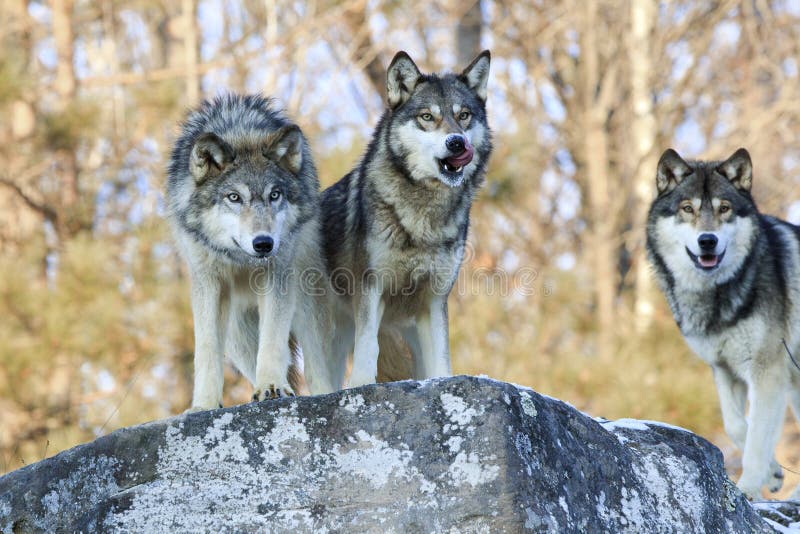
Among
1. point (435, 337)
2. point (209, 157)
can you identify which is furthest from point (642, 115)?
point (209, 157)

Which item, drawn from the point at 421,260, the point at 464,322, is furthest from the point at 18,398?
the point at 421,260

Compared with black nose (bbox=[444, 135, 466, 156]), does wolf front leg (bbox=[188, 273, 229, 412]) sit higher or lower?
lower

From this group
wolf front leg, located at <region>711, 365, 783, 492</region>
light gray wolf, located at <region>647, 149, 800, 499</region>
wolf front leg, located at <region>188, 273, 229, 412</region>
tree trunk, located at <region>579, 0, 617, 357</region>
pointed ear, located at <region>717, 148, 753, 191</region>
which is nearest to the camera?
wolf front leg, located at <region>188, 273, 229, 412</region>

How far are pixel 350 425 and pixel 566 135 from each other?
14.8 meters

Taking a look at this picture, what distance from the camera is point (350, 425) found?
4477 mm

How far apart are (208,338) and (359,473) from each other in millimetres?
1458

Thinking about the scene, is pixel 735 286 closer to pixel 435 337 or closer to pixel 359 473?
pixel 435 337

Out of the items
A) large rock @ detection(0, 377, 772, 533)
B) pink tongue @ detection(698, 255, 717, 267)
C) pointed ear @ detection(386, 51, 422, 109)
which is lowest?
large rock @ detection(0, 377, 772, 533)

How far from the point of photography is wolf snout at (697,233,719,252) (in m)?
7.06

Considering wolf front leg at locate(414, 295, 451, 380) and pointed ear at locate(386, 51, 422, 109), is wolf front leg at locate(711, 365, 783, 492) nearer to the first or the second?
wolf front leg at locate(414, 295, 451, 380)

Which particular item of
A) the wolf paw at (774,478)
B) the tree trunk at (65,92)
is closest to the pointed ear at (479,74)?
the wolf paw at (774,478)

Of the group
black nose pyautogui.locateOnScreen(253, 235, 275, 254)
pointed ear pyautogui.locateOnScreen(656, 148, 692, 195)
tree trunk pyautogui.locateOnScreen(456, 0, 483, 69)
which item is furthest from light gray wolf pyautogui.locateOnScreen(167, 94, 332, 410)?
tree trunk pyautogui.locateOnScreen(456, 0, 483, 69)

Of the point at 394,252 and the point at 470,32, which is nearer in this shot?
the point at 394,252

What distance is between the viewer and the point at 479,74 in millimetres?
6516
